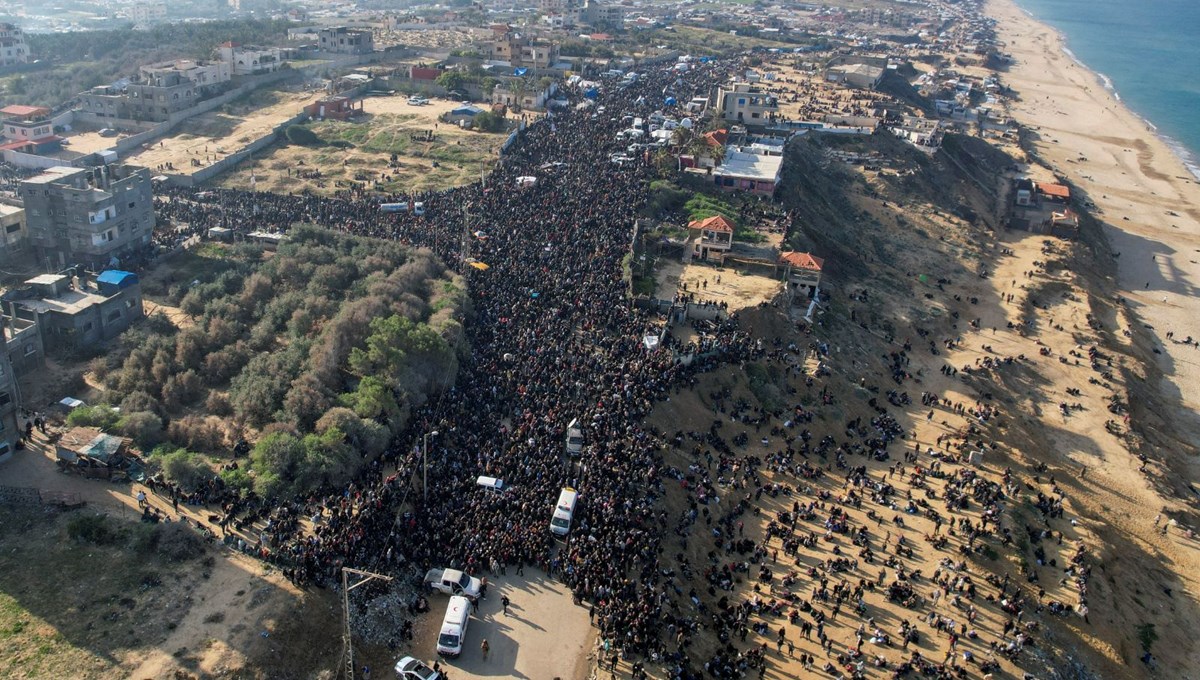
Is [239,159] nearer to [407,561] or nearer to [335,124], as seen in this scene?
[335,124]

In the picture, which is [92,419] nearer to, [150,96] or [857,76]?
[150,96]

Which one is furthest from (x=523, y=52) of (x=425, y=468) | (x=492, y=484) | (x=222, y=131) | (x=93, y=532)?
(x=93, y=532)

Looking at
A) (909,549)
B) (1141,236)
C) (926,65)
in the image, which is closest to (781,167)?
(1141,236)

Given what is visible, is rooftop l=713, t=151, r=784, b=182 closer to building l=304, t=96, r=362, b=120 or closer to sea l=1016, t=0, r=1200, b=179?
building l=304, t=96, r=362, b=120

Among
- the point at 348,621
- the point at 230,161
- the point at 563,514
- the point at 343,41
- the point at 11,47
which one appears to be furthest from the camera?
the point at 343,41

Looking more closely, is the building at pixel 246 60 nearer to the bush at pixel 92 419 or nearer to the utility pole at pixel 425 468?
the bush at pixel 92 419
